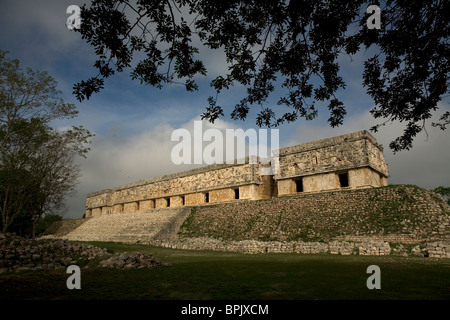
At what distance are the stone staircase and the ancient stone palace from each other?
3549 millimetres

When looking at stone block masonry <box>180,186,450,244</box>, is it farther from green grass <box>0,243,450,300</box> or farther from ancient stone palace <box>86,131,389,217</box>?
green grass <box>0,243,450,300</box>

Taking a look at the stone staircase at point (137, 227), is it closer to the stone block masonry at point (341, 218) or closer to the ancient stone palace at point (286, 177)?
the stone block masonry at point (341, 218)

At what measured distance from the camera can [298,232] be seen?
44.2ft

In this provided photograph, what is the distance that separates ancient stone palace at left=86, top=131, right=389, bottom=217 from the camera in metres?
16.5

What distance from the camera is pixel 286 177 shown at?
18.9 meters

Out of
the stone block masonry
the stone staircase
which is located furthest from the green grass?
the stone staircase

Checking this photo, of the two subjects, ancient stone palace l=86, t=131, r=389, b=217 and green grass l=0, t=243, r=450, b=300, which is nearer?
green grass l=0, t=243, r=450, b=300

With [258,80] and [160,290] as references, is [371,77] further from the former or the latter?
[160,290]

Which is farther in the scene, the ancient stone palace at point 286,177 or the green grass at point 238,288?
the ancient stone palace at point 286,177

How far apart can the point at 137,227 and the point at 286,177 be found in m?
12.3

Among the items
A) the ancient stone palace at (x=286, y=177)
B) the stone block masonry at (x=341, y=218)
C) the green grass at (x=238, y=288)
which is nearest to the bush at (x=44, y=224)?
the ancient stone palace at (x=286, y=177)

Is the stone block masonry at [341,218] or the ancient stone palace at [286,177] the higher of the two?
the ancient stone palace at [286,177]

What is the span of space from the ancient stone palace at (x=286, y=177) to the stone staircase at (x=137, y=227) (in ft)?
11.6

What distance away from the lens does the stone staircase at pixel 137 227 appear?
1818 cm
